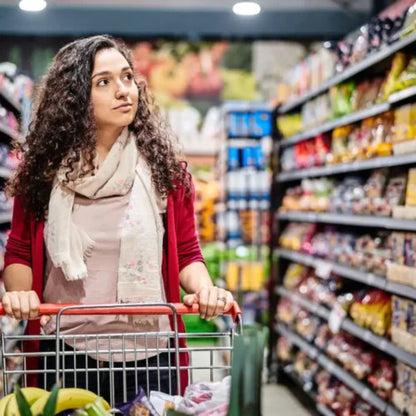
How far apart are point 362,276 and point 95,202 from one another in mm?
2319

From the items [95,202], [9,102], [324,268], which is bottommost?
[324,268]

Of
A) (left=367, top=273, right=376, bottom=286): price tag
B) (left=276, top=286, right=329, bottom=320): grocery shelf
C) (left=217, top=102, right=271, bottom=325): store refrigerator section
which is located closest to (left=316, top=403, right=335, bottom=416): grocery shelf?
(left=276, top=286, right=329, bottom=320): grocery shelf

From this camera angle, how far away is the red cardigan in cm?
202

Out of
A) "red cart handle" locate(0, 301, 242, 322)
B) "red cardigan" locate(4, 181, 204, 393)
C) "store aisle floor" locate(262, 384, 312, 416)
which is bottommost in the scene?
"store aisle floor" locate(262, 384, 312, 416)

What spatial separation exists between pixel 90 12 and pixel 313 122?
13.8 feet

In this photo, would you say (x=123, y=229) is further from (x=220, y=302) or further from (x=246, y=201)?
(x=246, y=201)

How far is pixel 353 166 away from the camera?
416cm

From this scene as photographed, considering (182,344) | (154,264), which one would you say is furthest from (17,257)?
(182,344)

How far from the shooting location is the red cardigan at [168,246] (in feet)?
6.61

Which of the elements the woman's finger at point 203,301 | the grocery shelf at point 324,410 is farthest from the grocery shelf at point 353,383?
the woman's finger at point 203,301

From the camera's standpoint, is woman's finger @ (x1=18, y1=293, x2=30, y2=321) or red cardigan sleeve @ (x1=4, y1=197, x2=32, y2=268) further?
red cardigan sleeve @ (x1=4, y1=197, x2=32, y2=268)

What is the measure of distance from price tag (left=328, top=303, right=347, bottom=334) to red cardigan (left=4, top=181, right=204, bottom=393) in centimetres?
226

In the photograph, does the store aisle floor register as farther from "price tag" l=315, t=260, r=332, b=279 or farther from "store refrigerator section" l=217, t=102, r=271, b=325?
"store refrigerator section" l=217, t=102, r=271, b=325

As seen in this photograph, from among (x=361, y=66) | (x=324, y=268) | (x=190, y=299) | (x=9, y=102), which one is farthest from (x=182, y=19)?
(x=190, y=299)
